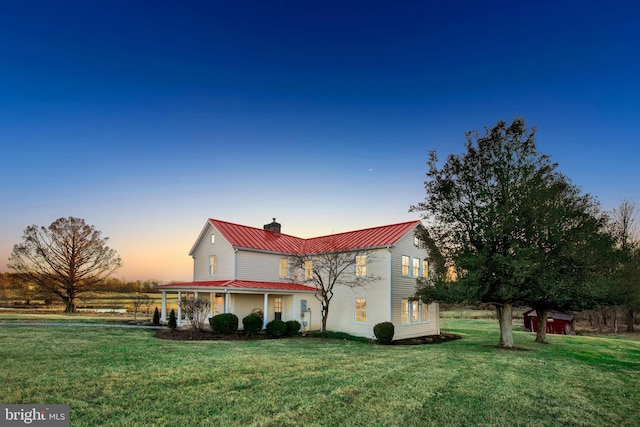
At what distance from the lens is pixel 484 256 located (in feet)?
56.9

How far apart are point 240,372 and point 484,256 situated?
12470 millimetres

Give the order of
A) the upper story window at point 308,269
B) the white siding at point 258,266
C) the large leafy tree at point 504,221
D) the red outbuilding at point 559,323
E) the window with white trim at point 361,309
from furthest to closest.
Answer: the red outbuilding at point 559,323 < the upper story window at point 308,269 < the white siding at point 258,266 < the window with white trim at point 361,309 < the large leafy tree at point 504,221

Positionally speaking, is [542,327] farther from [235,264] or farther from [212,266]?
[212,266]

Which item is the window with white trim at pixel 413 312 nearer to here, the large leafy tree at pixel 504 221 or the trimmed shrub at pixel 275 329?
the large leafy tree at pixel 504 221

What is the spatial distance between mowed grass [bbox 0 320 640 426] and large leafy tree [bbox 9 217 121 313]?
24814mm

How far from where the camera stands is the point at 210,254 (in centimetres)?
2567

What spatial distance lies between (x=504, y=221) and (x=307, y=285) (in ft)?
44.7

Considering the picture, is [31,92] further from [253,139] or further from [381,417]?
[381,417]

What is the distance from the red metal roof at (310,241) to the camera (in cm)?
2359

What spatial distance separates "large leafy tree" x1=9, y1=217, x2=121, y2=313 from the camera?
115 feet

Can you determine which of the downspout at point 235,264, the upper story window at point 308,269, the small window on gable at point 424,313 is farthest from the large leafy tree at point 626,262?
the downspout at point 235,264

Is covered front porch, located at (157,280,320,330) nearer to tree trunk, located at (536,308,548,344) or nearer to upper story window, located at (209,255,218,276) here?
upper story window, located at (209,255,218,276)

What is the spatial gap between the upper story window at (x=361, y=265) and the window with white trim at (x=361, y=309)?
153cm

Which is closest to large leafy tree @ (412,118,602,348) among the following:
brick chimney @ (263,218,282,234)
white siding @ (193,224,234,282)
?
white siding @ (193,224,234,282)
